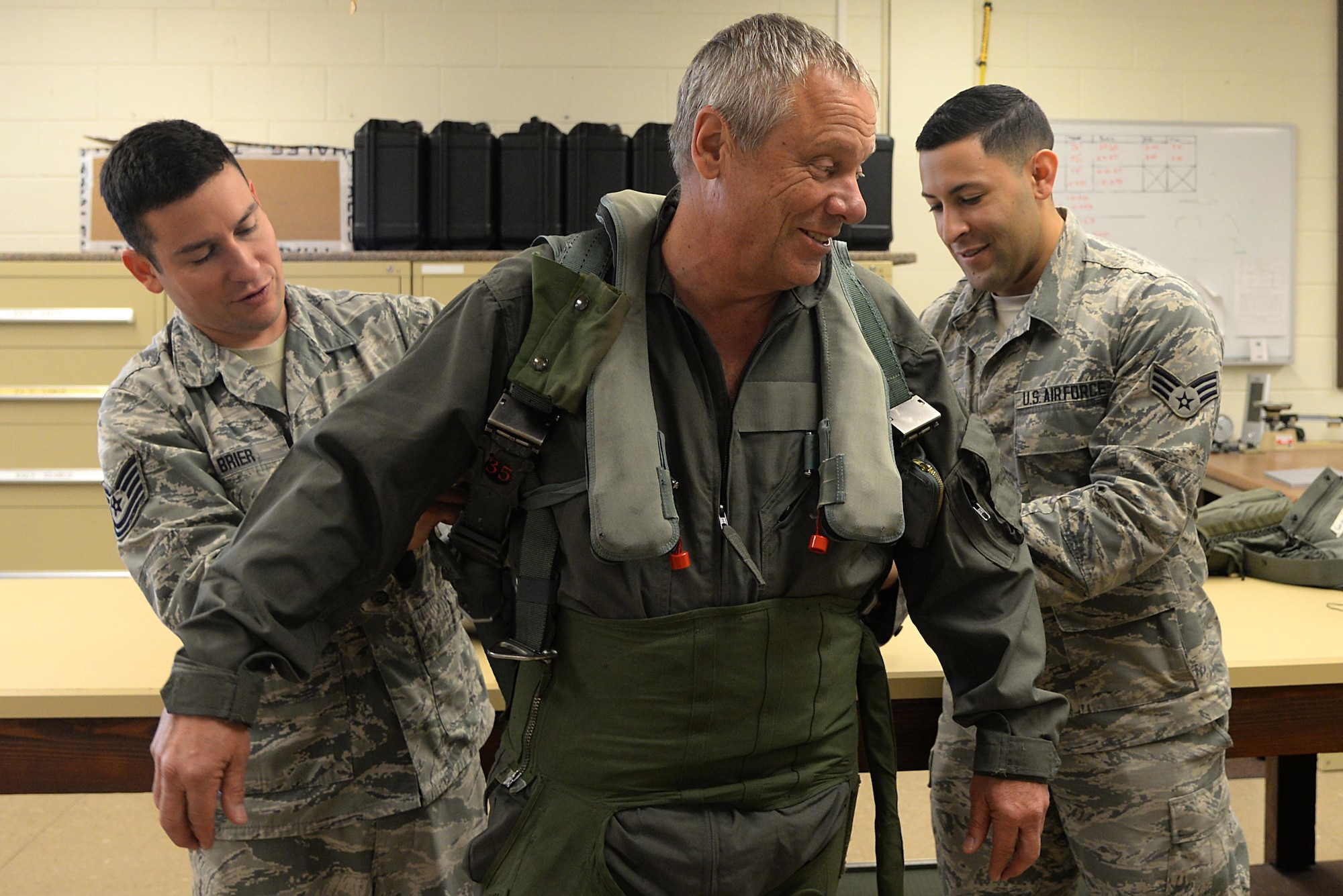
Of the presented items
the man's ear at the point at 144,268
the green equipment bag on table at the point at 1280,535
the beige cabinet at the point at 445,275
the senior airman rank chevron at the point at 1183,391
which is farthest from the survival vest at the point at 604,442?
the beige cabinet at the point at 445,275

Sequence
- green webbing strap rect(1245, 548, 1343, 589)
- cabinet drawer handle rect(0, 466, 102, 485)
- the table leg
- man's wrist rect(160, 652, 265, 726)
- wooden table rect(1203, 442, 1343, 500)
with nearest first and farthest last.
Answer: man's wrist rect(160, 652, 265, 726), green webbing strap rect(1245, 548, 1343, 589), the table leg, wooden table rect(1203, 442, 1343, 500), cabinet drawer handle rect(0, 466, 102, 485)

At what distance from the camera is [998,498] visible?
121 centimetres

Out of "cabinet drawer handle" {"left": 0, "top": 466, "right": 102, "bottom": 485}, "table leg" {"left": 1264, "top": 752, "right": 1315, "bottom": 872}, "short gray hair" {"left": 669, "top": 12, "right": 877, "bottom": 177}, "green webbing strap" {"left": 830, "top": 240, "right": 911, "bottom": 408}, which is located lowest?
"table leg" {"left": 1264, "top": 752, "right": 1315, "bottom": 872}

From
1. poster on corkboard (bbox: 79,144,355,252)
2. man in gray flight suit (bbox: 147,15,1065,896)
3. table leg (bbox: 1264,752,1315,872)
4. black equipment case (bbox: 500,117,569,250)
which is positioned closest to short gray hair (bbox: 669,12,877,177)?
man in gray flight suit (bbox: 147,15,1065,896)

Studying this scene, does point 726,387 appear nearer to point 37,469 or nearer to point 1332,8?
point 37,469

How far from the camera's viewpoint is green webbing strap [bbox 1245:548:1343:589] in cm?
214

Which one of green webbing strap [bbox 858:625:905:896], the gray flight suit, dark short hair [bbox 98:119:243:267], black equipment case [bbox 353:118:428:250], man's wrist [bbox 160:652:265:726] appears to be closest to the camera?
man's wrist [bbox 160:652:265:726]

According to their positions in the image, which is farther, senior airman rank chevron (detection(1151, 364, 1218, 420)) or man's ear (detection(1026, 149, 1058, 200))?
man's ear (detection(1026, 149, 1058, 200))

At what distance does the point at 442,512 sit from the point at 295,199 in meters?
3.12

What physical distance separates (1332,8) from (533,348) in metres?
5.18

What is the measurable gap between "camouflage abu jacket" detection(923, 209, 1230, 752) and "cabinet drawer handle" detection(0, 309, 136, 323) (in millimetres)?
3358

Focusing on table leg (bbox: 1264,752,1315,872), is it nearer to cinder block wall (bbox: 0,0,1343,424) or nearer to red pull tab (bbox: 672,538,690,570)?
red pull tab (bbox: 672,538,690,570)

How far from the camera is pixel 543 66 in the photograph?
4590 mm

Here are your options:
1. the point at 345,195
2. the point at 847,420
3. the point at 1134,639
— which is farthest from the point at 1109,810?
the point at 345,195
